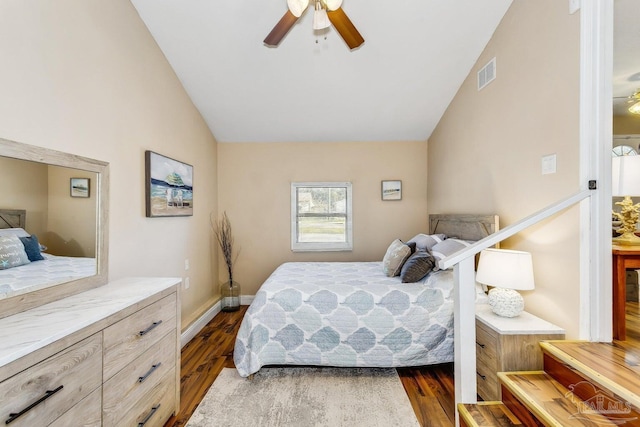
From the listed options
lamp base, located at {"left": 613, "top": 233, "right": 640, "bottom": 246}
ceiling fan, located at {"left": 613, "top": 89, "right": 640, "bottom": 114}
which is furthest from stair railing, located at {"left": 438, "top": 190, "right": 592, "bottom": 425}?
ceiling fan, located at {"left": 613, "top": 89, "right": 640, "bottom": 114}

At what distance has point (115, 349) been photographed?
4.58ft

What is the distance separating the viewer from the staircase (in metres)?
1.24

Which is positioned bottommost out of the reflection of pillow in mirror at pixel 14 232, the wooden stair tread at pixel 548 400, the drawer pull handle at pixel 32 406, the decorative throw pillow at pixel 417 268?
the wooden stair tread at pixel 548 400

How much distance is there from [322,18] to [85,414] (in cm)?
251

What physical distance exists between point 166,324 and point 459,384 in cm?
180

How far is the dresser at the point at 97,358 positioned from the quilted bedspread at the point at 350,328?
656 millimetres

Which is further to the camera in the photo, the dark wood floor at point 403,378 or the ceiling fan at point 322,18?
the dark wood floor at point 403,378

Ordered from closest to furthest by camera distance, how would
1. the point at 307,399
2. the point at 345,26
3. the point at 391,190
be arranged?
the point at 345,26
the point at 307,399
the point at 391,190

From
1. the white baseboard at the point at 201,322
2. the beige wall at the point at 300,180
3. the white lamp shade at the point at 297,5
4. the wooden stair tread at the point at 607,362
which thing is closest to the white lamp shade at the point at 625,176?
the wooden stair tread at the point at 607,362

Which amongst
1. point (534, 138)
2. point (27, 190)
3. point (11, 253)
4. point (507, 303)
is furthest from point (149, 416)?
point (534, 138)

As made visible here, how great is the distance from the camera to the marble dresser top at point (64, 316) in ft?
3.33

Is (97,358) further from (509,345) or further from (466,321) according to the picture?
(509,345)

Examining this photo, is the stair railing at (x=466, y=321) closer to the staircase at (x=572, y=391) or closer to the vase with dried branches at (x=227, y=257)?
the staircase at (x=572, y=391)

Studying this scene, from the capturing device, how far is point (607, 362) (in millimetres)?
1446
